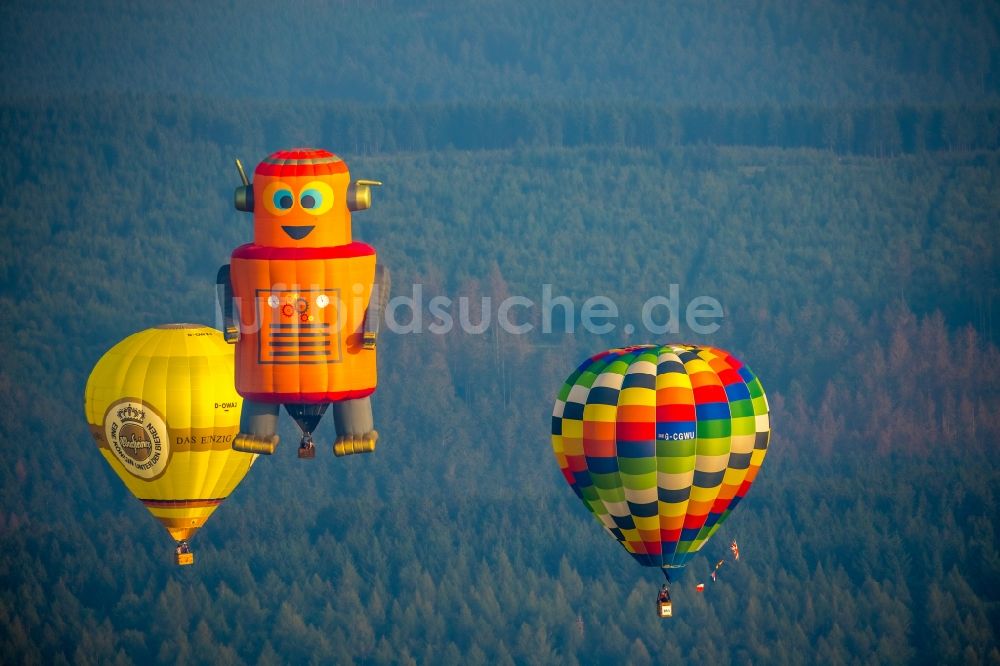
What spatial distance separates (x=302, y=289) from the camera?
51.6 metres

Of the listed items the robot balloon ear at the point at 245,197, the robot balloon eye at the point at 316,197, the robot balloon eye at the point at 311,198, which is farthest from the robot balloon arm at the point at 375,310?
the robot balloon ear at the point at 245,197

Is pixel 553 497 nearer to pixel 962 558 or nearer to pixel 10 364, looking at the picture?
pixel 962 558

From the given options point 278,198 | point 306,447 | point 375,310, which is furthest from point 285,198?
point 306,447

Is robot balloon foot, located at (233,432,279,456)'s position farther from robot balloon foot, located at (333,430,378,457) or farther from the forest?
the forest

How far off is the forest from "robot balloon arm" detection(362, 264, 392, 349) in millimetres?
55054

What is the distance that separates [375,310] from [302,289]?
1496 mm

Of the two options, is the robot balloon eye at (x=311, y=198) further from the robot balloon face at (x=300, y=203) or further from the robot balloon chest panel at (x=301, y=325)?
the robot balloon chest panel at (x=301, y=325)

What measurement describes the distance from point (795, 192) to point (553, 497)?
157 feet

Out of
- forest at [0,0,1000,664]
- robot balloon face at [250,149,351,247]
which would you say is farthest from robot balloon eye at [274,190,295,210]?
forest at [0,0,1000,664]

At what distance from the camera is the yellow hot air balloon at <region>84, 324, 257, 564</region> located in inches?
2352

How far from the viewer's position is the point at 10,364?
462 ft

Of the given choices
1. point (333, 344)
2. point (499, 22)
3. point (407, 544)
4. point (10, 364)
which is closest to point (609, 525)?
point (333, 344)

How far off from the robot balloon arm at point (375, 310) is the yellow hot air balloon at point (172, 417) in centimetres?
799

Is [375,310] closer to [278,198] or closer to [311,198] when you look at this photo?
[311,198]
